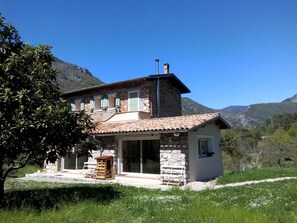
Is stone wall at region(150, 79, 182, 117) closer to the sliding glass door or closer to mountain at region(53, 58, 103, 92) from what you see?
the sliding glass door

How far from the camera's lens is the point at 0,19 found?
937 cm

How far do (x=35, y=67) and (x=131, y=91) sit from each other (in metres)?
14.0

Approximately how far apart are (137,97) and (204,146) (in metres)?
7.40

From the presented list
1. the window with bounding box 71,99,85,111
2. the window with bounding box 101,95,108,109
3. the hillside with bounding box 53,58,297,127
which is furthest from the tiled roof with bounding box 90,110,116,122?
the hillside with bounding box 53,58,297,127

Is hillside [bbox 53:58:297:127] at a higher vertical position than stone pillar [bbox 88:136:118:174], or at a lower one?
higher

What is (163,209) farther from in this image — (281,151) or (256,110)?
(256,110)

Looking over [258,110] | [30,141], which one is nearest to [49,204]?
[30,141]

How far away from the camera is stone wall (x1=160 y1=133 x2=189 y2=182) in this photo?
1575cm

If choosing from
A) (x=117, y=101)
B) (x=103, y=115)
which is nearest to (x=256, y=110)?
(x=117, y=101)

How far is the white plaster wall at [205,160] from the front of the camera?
16400 millimetres

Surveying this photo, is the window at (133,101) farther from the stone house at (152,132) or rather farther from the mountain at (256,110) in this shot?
the mountain at (256,110)

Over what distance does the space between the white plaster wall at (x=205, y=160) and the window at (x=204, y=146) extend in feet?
0.85

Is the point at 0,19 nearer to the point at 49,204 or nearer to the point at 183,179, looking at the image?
the point at 49,204

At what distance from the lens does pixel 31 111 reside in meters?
8.53
